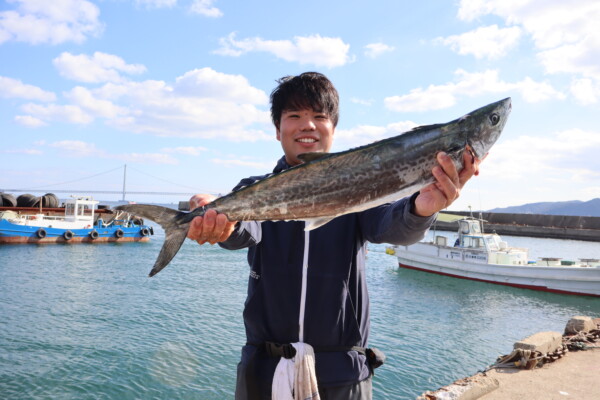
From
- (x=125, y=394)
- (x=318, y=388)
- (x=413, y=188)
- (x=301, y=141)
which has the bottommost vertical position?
(x=125, y=394)

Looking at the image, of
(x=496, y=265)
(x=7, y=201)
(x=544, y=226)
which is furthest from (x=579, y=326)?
(x=544, y=226)

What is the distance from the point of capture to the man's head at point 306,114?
3.38m

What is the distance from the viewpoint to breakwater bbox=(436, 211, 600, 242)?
7275 centimetres

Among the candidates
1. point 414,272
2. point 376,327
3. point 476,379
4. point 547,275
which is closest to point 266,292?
point 476,379

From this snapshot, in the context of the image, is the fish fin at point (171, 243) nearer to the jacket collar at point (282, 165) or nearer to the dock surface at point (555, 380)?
the jacket collar at point (282, 165)

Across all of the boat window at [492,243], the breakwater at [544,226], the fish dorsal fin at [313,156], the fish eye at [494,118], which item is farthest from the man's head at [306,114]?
the breakwater at [544,226]

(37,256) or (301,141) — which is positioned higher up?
(301,141)

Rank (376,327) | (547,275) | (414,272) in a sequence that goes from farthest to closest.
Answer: (414,272) < (547,275) < (376,327)

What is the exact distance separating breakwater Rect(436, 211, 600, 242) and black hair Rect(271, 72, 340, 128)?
71.1 metres

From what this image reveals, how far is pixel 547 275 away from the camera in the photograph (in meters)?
25.0

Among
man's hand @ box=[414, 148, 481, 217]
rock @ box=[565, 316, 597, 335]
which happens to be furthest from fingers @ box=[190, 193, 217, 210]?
rock @ box=[565, 316, 597, 335]

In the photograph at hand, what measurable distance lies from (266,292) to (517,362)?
7.54 metres

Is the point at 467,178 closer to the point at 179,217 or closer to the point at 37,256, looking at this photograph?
the point at 179,217

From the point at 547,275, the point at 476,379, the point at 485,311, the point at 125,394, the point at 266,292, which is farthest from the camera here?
the point at 547,275
